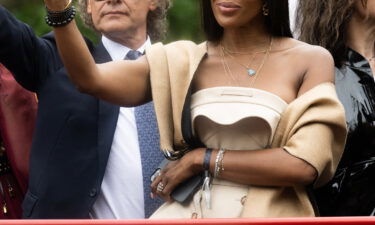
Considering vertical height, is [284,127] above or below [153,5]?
above

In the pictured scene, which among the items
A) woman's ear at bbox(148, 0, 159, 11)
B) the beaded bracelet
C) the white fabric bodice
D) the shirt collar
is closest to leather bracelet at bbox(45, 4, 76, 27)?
the beaded bracelet

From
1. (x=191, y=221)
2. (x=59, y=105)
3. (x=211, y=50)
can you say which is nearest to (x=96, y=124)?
(x=59, y=105)

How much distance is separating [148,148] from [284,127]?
0.96m

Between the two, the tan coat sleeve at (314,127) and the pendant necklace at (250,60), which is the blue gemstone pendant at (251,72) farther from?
the tan coat sleeve at (314,127)

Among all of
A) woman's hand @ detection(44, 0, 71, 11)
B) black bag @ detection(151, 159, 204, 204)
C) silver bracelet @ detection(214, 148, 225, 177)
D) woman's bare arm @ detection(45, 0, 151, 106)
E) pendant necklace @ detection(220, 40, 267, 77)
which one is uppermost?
woman's hand @ detection(44, 0, 71, 11)

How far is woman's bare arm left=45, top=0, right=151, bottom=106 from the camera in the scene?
123 inches

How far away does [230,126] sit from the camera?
3.25 metres

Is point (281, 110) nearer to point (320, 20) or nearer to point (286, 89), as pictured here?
point (286, 89)

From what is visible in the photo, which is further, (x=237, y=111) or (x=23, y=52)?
(x=23, y=52)

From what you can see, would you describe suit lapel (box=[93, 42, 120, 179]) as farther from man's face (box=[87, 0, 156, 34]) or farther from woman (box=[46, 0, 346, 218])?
woman (box=[46, 0, 346, 218])

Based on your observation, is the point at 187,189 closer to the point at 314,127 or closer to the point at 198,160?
the point at 198,160

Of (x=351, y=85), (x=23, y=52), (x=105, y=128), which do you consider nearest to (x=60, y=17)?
(x=23, y=52)

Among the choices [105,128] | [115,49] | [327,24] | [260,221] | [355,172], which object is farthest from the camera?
[115,49]

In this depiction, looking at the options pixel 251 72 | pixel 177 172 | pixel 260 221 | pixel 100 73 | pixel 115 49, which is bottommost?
pixel 115 49
